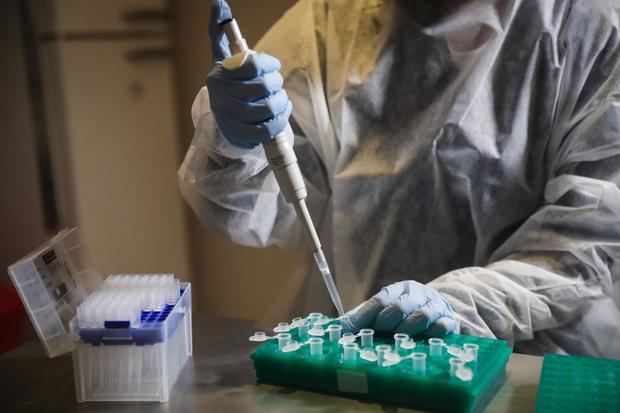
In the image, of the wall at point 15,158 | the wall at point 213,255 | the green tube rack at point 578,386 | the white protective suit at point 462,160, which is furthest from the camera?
the wall at point 213,255

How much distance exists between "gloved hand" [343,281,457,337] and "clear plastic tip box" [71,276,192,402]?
21 cm

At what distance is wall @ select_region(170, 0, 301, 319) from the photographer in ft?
5.87

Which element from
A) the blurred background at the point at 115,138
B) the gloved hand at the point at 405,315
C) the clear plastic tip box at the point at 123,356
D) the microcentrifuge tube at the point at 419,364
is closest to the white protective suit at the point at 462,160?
the gloved hand at the point at 405,315

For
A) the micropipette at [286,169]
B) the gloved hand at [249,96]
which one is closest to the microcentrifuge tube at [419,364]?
the micropipette at [286,169]

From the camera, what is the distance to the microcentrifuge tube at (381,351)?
26.8 inches

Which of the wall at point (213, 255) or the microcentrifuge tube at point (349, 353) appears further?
the wall at point (213, 255)

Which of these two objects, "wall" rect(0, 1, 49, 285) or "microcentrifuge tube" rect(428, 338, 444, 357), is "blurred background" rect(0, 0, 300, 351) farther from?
"microcentrifuge tube" rect(428, 338, 444, 357)

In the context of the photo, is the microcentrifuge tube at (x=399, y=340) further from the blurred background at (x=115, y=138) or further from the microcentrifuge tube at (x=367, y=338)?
the blurred background at (x=115, y=138)

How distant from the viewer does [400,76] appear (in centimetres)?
110

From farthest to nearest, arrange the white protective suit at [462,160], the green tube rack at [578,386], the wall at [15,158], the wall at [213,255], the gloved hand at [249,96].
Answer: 1. the wall at [213,255]
2. the wall at [15,158]
3. the white protective suit at [462,160]
4. the gloved hand at [249,96]
5. the green tube rack at [578,386]

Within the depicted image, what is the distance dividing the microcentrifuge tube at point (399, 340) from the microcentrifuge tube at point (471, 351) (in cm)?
6

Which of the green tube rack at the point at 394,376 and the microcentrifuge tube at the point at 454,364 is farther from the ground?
the microcentrifuge tube at the point at 454,364

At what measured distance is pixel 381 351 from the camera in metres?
0.69

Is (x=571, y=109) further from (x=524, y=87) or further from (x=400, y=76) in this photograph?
(x=400, y=76)
